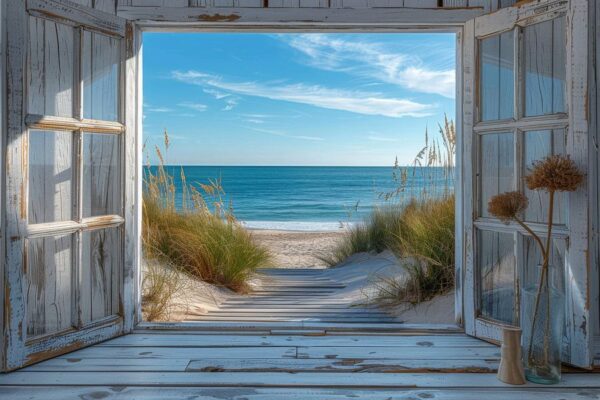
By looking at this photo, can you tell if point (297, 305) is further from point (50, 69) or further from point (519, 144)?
point (50, 69)

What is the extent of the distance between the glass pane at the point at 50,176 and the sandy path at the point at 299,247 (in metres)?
3.63

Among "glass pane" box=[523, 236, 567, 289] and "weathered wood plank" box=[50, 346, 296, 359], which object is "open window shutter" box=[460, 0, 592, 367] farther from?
"weathered wood plank" box=[50, 346, 296, 359]

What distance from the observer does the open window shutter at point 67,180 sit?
214cm

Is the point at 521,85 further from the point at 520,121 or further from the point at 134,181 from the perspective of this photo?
the point at 134,181

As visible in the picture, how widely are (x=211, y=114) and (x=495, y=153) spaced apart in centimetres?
2827

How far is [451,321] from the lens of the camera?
3336 millimetres

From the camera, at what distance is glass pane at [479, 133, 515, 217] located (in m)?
2.39

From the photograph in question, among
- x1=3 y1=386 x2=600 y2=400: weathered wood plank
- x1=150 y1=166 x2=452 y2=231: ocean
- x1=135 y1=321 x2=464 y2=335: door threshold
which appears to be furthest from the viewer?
x1=150 y1=166 x2=452 y2=231: ocean

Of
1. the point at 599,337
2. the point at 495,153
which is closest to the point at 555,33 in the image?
the point at 495,153

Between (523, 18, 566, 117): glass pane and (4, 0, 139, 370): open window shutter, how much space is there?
1.90 meters

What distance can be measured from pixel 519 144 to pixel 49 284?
2.19 metres

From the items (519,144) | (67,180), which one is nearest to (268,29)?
(67,180)

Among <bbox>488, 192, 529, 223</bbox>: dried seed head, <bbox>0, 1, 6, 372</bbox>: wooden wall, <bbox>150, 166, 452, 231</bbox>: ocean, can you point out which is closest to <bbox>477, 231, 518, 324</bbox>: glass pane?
<bbox>488, 192, 529, 223</bbox>: dried seed head

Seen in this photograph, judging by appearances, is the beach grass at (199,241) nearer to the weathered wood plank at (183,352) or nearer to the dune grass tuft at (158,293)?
the dune grass tuft at (158,293)
